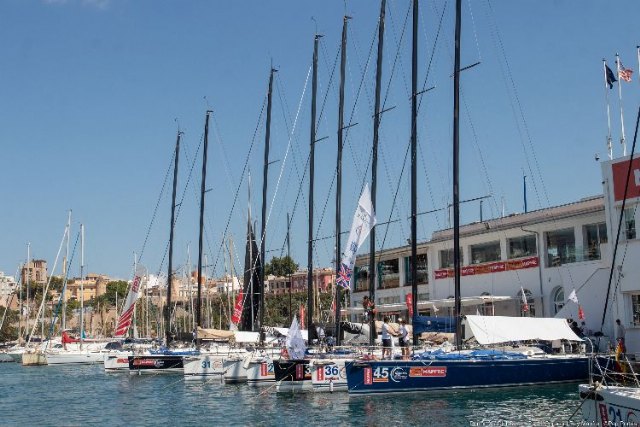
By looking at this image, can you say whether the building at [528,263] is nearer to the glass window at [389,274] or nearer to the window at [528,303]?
the window at [528,303]

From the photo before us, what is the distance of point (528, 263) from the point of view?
157 feet

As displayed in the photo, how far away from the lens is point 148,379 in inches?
1853

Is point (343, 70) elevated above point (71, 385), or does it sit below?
above

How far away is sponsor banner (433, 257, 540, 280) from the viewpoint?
157 feet

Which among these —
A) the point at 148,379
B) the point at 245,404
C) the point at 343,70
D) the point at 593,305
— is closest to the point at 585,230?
the point at 593,305

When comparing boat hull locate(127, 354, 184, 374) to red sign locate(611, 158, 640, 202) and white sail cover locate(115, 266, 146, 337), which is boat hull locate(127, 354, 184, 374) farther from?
red sign locate(611, 158, 640, 202)

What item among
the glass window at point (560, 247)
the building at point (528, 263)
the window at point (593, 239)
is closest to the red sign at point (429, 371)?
the building at point (528, 263)

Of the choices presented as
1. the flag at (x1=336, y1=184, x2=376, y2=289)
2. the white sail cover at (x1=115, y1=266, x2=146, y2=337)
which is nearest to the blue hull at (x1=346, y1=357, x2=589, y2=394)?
the flag at (x1=336, y1=184, x2=376, y2=289)

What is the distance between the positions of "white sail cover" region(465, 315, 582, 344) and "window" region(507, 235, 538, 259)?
41.1ft

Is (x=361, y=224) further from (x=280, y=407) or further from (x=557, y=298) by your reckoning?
(x=557, y=298)

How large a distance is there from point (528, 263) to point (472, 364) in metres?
17.2

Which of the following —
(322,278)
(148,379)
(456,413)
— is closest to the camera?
(456,413)

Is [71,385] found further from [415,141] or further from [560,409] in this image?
[560,409]

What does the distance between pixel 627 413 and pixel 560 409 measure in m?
11.4
